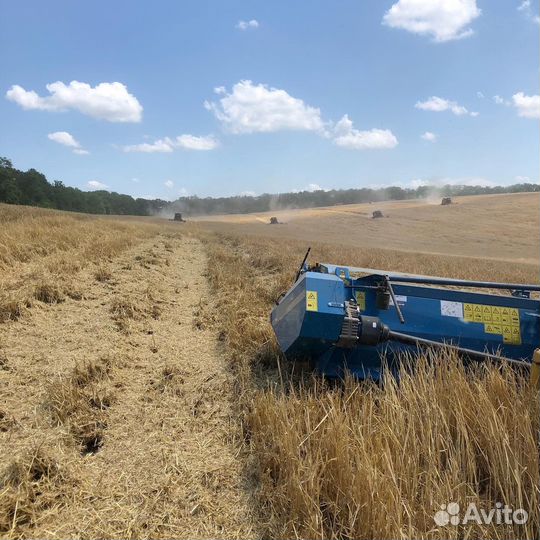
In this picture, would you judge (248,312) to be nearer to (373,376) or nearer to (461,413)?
(373,376)

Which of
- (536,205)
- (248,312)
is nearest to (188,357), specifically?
(248,312)

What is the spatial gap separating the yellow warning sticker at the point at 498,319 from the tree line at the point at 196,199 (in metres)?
92.9

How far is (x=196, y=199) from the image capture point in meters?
119

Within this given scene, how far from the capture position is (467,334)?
148 inches

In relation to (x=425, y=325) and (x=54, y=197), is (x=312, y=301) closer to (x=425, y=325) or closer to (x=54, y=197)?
(x=425, y=325)

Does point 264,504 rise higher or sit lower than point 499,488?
lower

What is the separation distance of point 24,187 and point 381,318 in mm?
98730

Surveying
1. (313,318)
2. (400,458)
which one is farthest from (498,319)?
(400,458)

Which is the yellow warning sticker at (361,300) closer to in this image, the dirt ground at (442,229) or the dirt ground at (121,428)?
the dirt ground at (121,428)

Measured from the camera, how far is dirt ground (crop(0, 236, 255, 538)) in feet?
7.70

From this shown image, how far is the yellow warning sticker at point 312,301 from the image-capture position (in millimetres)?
3389

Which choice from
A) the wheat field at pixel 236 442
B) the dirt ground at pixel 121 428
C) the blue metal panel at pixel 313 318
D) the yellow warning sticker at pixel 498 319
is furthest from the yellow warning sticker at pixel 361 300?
the dirt ground at pixel 121 428

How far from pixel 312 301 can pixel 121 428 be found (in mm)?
1775

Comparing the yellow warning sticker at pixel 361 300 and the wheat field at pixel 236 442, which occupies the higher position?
the yellow warning sticker at pixel 361 300
